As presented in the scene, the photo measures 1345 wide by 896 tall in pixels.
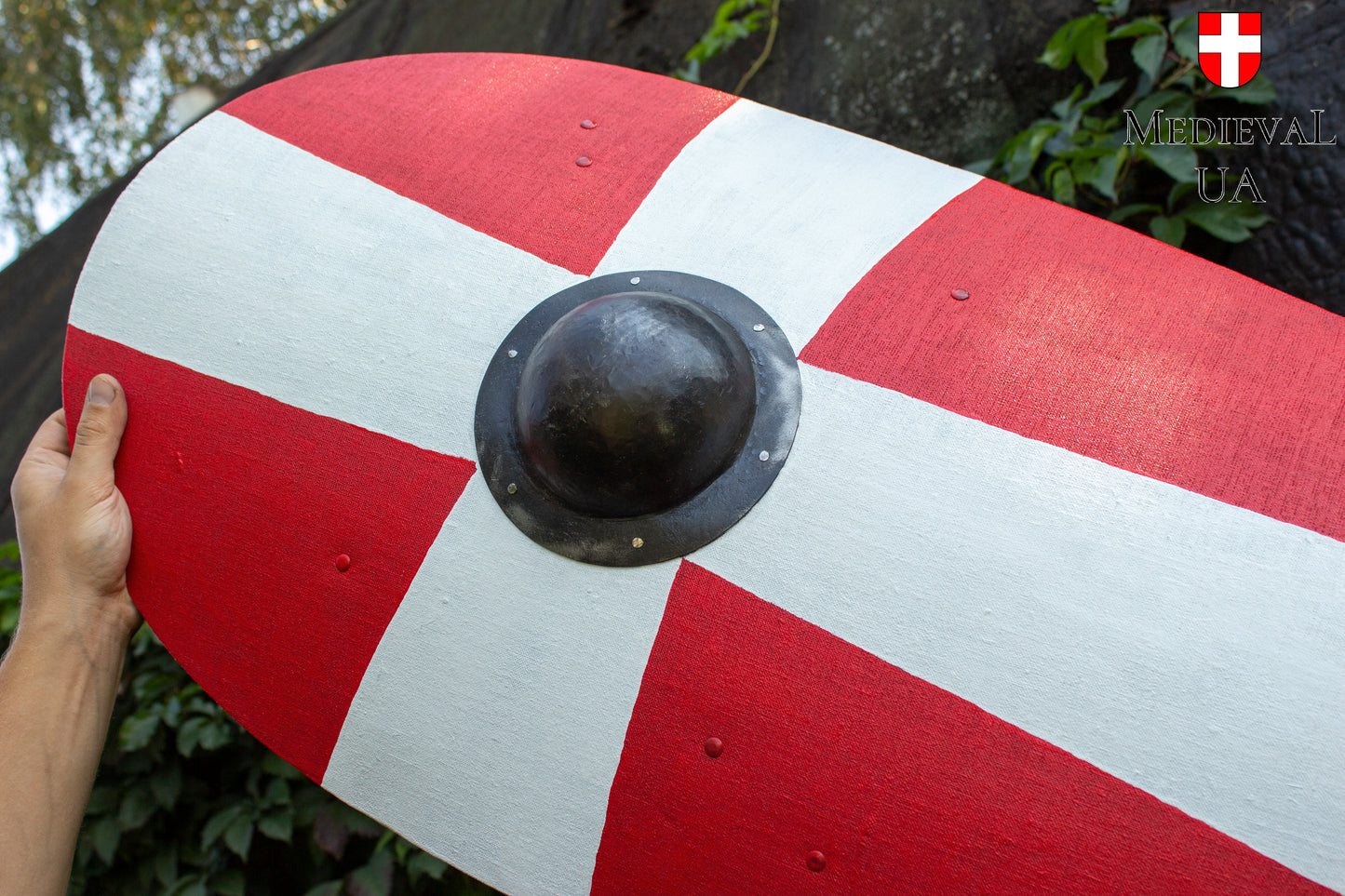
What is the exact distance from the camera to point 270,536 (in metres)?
0.93

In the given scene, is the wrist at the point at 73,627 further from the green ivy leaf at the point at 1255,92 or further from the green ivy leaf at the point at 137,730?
the green ivy leaf at the point at 1255,92

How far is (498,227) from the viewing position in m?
0.99

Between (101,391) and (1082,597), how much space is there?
3.58ft

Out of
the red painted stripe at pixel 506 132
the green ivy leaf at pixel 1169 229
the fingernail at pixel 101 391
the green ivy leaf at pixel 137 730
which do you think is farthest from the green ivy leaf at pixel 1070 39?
the green ivy leaf at pixel 137 730

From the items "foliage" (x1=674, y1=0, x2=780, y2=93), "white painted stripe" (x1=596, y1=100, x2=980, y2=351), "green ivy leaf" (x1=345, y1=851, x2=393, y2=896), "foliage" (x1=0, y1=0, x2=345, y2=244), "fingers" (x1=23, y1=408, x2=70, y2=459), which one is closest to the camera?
"white painted stripe" (x1=596, y1=100, x2=980, y2=351)

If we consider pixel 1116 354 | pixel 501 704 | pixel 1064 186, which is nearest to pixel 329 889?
pixel 501 704

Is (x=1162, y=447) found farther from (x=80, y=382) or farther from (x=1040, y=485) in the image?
(x=80, y=382)

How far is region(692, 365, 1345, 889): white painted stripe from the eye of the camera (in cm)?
69

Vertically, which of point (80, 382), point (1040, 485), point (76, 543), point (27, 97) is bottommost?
point (27, 97)

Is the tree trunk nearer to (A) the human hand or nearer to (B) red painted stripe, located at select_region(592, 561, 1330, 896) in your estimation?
(B) red painted stripe, located at select_region(592, 561, 1330, 896)

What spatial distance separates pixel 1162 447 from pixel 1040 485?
121mm

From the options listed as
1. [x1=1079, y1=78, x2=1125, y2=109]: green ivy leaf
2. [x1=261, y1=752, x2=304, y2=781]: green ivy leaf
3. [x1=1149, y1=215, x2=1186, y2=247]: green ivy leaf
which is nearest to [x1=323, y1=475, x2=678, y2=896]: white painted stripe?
[x1=261, y1=752, x2=304, y2=781]: green ivy leaf

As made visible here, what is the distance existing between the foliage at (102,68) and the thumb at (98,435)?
5.15 meters

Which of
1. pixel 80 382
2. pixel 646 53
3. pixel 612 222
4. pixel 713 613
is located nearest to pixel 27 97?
pixel 646 53
